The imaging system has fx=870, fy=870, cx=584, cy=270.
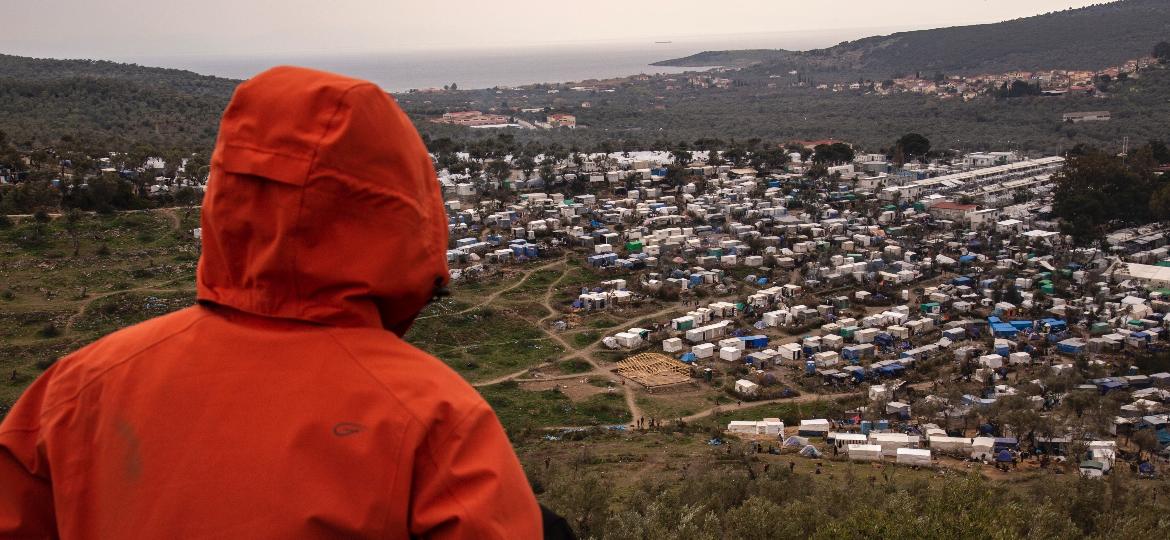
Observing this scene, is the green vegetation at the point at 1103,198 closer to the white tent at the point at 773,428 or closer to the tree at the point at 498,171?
the white tent at the point at 773,428

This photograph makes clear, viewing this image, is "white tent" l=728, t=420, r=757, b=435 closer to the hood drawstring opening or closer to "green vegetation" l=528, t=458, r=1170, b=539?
"green vegetation" l=528, t=458, r=1170, b=539

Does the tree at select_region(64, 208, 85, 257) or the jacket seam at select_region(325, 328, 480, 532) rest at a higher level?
the jacket seam at select_region(325, 328, 480, 532)

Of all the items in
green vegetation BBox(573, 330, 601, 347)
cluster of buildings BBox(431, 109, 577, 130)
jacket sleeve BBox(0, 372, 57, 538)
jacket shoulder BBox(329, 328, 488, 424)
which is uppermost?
jacket shoulder BBox(329, 328, 488, 424)

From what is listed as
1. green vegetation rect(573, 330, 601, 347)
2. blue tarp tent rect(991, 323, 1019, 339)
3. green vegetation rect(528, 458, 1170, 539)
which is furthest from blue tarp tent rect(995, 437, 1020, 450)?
green vegetation rect(573, 330, 601, 347)

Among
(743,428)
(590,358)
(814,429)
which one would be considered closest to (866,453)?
(814,429)

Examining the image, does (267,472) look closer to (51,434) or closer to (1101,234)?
(51,434)

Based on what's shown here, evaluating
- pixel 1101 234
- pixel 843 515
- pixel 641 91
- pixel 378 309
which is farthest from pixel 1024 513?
pixel 641 91

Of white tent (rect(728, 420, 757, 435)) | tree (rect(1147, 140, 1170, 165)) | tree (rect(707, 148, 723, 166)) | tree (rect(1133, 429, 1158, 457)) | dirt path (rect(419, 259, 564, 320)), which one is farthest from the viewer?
tree (rect(707, 148, 723, 166))

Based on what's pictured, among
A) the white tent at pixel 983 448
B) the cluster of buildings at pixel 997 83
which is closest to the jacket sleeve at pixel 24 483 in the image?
the white tent at pixel 983 448
